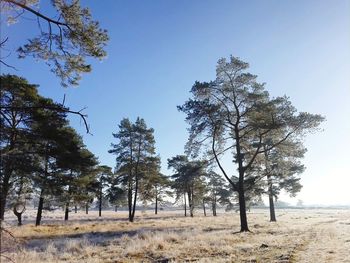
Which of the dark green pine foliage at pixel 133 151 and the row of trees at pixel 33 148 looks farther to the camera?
the dark green pine foliage at pixel 133 151

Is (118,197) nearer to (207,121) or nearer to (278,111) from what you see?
(207,121)

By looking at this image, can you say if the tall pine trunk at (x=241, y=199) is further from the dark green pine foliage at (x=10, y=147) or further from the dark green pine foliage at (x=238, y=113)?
the dark green pine foliage at (x=10, y=147)

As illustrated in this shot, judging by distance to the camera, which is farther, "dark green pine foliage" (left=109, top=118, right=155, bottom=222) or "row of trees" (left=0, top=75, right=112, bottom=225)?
"dark green pine foliage" (left=109, top=118, right=155, bottom=222)

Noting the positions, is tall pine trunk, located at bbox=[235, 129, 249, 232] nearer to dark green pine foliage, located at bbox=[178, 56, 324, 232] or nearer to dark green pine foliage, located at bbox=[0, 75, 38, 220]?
dark green pine foliage, located at bbox=[178, 56, 324, 232]

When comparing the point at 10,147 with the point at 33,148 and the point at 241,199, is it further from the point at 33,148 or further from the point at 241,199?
the point at 241,199

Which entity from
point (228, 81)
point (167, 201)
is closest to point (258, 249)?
point (228, 81)

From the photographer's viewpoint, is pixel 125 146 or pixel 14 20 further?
pixel 125 146

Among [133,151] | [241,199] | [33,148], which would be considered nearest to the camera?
[33,148]

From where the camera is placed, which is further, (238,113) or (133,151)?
(133,151)

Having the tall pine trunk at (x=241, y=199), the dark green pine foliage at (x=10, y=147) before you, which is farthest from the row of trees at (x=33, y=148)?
the tall pine trunk at (x=241, y=199)

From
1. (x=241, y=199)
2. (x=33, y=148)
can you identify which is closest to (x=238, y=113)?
(x=241, y=199)

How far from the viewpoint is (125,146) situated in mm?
40750

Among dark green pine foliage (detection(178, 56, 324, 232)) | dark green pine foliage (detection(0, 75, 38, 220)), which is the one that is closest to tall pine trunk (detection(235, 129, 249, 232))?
dark green pine foliage (detection(178, 56, 324, 232))

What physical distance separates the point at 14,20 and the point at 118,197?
39421 mm
